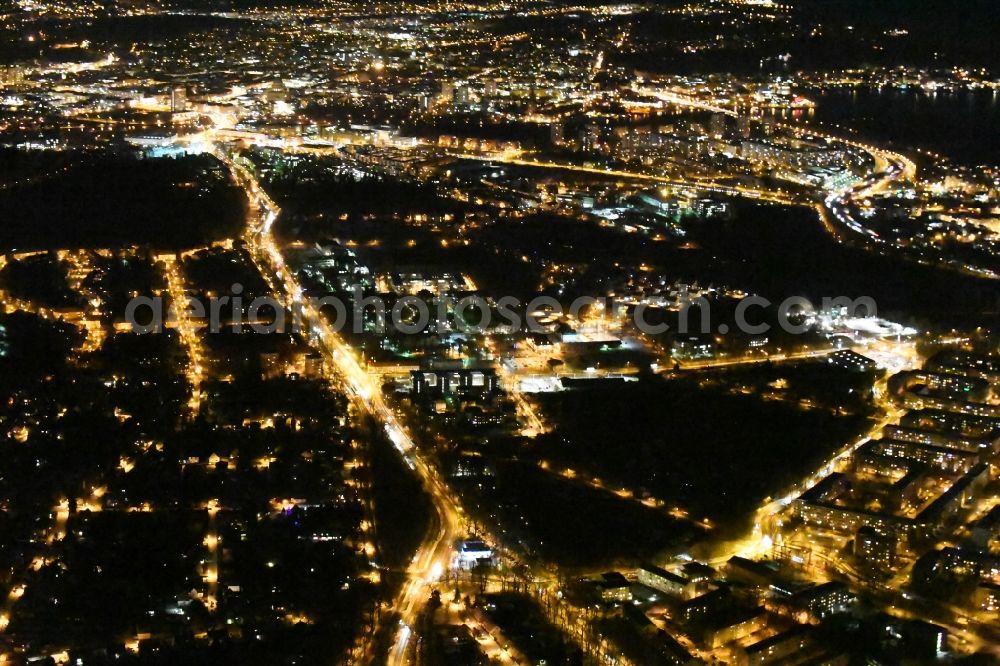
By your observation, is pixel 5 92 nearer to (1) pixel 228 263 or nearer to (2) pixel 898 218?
(1) pixel 228 263

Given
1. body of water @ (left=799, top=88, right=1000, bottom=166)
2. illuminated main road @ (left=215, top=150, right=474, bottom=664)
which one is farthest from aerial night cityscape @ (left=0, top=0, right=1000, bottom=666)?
body of water @ (left=799, top=88, right=1000, bottom=166)

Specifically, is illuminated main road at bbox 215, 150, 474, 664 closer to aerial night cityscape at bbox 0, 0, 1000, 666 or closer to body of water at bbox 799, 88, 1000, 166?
aerial night cityscape at bbox 0, 0, 1000, 666

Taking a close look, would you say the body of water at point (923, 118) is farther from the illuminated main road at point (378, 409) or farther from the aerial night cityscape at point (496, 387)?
the illuminated main road at point (378, 409)

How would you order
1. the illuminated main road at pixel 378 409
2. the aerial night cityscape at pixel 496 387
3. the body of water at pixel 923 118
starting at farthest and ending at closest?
the body of water at pixel 923 118, the illuminated main road at pixel 378 409, the aerial night cityscape at pixel 496 387

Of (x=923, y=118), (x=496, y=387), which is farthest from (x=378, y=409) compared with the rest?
(x=923, y=118)

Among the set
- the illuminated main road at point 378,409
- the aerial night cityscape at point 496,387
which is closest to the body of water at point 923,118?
the aerial night cityscape at point 496,387

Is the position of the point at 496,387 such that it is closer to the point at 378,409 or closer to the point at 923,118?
the point at 378,409

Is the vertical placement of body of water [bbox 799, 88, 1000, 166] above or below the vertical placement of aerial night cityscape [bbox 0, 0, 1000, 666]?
below

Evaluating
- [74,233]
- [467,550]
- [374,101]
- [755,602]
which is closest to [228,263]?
[74,233]
